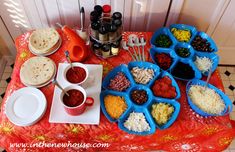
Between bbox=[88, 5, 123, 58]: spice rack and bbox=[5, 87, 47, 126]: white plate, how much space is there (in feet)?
1.45

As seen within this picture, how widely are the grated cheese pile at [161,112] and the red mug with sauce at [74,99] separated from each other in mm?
382

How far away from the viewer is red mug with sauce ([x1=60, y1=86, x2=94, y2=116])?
123 centimetres

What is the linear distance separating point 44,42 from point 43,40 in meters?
0.02

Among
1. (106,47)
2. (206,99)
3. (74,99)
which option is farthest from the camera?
(106,47)

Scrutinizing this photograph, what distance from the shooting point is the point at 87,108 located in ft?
4.33

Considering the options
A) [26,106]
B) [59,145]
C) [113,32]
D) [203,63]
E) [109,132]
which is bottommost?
[59,145]

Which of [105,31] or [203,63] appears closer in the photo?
[105,31]

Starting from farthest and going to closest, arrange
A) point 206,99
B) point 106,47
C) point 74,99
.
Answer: point 106,47 → point 206,99 → point 74,99

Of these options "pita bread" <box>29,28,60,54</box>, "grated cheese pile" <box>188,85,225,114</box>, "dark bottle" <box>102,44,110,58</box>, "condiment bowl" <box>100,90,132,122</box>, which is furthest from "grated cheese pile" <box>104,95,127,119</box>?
"pita bread" <box>29,28,60,54</box>

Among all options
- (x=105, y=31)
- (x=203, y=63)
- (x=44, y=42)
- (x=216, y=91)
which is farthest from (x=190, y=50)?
(x=44, y=42)

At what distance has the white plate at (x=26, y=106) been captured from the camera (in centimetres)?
127

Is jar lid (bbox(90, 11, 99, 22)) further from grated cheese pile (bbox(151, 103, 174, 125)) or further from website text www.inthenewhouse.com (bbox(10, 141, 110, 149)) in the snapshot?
website text www.inthenewhouse.com (bbox(10, 141, 110, 149))

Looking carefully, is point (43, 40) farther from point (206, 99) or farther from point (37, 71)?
point (206, 99)

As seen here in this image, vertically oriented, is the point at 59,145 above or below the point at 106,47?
below
